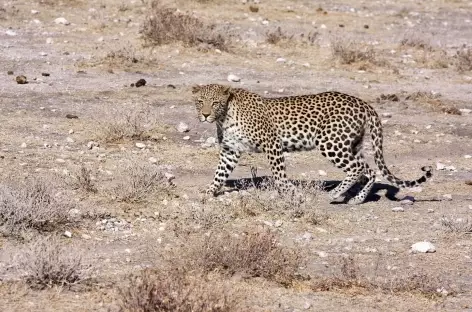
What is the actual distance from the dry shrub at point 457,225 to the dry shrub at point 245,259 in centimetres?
244

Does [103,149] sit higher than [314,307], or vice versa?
[314,307]

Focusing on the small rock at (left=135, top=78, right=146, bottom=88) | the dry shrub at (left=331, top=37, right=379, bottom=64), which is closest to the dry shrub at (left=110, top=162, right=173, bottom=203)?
the small rock at (left=135, top=78, right=146, bottom=88)

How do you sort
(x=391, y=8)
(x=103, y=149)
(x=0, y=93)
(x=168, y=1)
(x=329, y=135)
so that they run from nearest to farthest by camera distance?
(x=329, y=135) → (x=103, y=149) → (x=0, y=93) → (x=168, y=1) → (x=391, y=8)

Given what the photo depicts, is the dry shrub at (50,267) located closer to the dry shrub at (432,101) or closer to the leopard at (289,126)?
the leopard at (289,126)

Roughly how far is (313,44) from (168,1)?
3900 mm

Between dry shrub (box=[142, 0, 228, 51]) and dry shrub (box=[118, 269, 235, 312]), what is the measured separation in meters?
12.0

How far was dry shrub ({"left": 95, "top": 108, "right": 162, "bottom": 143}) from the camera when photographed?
13.7 metres

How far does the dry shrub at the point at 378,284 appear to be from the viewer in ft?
28.1

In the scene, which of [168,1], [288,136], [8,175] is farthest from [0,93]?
[168,1]

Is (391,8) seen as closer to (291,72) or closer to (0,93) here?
(291,72)

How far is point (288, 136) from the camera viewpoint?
1155 cm

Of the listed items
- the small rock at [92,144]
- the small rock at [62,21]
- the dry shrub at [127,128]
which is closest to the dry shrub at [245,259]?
the small rock at [92,144]

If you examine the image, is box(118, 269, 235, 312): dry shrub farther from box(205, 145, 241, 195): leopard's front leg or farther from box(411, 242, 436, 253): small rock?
box(205, 145, 241, 195): leopard's front leg

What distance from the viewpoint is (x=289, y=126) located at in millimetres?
11516
